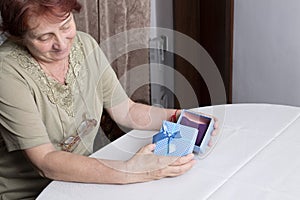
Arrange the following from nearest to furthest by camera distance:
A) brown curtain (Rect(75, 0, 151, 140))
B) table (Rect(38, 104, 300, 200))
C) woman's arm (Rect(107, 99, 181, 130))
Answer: table (Rect(38, 104, 300, 200)), woman's arm (Rect(107, 99, 181, 130)), brown curtain (Rect(75, 0, 151, 140))

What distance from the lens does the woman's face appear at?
1448 millimetres

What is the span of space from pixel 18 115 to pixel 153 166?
413 millimetres

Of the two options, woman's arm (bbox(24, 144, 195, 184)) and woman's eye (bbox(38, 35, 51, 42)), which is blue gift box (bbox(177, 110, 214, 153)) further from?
woman's eye (bbox(38, 35, 51, 42))

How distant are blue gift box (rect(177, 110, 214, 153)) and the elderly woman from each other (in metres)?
0.09

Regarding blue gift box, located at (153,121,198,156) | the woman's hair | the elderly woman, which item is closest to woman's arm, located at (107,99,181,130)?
→ the elderly woman

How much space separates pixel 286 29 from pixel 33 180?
1594mm

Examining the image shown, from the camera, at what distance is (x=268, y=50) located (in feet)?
8.93

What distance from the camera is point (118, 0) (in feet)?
7.59

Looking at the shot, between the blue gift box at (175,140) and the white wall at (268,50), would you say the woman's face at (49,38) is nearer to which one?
the blue gift box at (175,140)

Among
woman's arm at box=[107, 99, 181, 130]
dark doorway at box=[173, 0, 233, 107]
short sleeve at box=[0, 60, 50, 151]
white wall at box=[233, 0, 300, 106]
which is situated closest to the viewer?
short sleeve at box=[0, 60, 50, 151]

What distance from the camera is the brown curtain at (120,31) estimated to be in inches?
86.3

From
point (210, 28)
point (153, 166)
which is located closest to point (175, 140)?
point (153, 166)

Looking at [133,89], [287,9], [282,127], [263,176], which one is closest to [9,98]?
→ [263,176]

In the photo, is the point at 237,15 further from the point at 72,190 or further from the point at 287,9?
the point at 72,190
